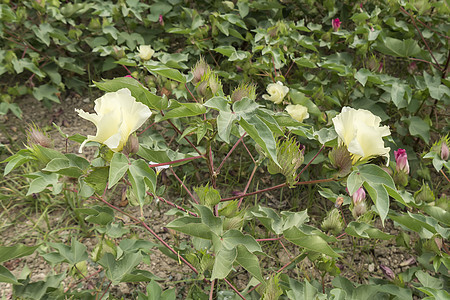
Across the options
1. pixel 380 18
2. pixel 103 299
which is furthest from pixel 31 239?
pixel 380 18

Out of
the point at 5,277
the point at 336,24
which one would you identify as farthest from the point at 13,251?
the point at 336,24

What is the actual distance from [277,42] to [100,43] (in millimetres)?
1071

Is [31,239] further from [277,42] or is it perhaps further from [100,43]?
[277,42]

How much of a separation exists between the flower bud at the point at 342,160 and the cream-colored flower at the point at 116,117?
0.45 metres

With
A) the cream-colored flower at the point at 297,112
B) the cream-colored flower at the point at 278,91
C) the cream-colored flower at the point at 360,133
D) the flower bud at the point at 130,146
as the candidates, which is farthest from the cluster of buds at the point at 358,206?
the flower bud at the point at 130,146

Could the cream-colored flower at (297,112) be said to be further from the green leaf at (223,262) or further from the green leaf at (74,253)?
the green leaf at (74,253)

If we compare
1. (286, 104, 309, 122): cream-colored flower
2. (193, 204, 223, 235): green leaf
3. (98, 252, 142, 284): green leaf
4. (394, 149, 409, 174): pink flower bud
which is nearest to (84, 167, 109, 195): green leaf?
(193, 204, 223, 235): green leaf

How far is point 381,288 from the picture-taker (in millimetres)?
1209

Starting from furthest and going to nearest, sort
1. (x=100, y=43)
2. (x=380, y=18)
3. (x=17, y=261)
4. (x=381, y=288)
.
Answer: (x=100, y=43) → (x=380, y=18) → (x=17, y=261) → (x=381, y=288)

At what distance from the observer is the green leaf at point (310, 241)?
0.88 meters

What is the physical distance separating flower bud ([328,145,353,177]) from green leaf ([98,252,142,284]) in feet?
2.05

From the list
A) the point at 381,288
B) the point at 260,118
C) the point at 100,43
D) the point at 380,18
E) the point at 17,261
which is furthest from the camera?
the point at 100,43

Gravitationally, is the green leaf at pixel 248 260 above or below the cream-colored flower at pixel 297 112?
above

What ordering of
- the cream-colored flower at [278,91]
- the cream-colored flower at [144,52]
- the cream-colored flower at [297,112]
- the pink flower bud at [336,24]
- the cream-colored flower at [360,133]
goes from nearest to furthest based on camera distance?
the cream-colored flower at [360,133], the cream-colored flower at [297,112], the cream-colored flower at [278,91], the cream-colored flower at [144,52], the pink flower bud at [336,24]
